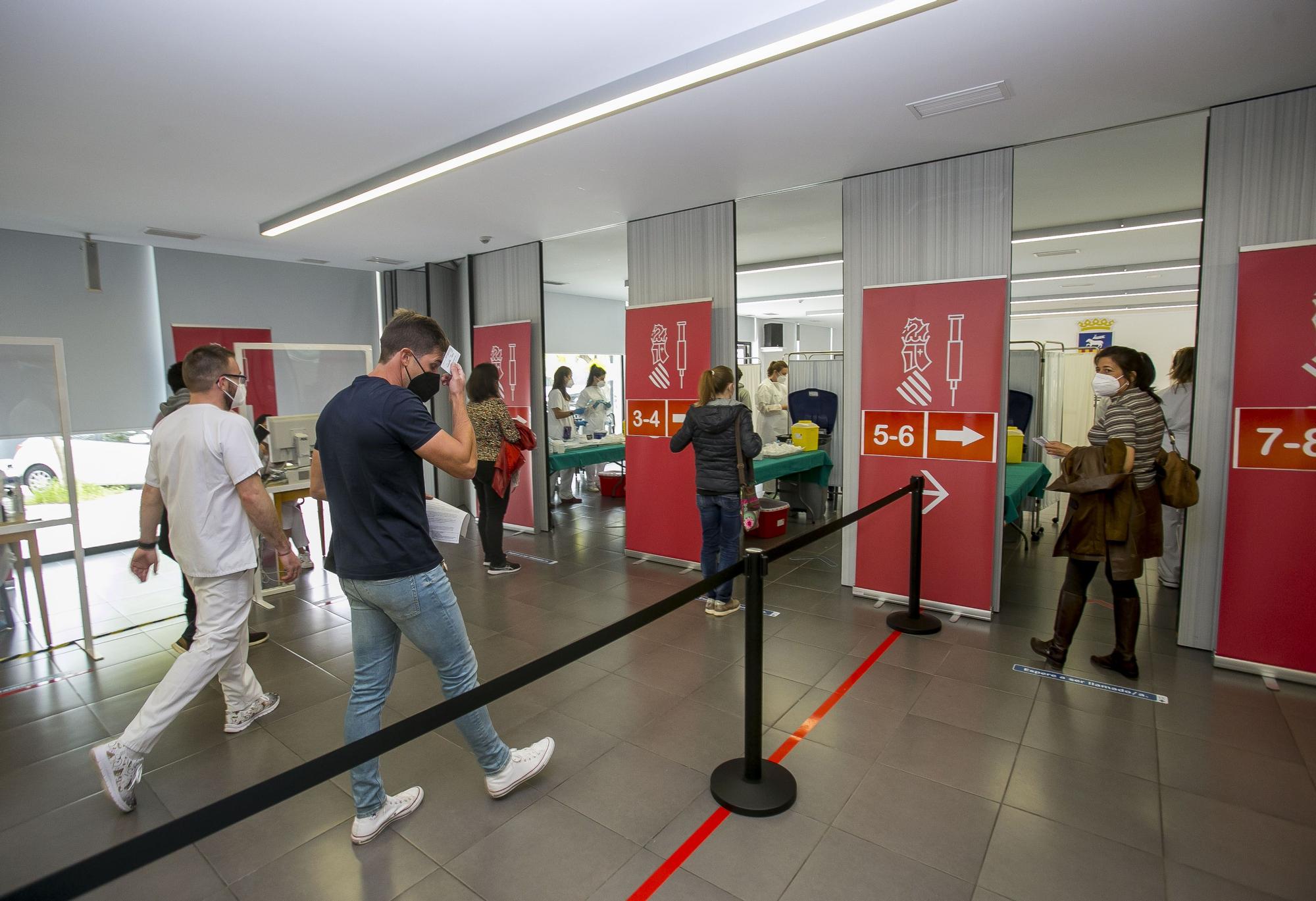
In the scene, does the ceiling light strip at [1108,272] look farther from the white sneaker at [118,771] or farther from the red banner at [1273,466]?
the white sneaker at [118,771]

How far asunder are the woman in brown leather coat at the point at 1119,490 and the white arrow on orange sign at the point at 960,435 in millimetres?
761

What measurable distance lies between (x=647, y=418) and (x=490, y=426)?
1.28 metres

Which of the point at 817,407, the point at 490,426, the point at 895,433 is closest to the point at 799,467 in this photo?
the point at 817,407

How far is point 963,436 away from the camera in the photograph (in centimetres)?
402

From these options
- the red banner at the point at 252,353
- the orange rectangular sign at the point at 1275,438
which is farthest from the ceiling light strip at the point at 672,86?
the red banner at the point at 252,353

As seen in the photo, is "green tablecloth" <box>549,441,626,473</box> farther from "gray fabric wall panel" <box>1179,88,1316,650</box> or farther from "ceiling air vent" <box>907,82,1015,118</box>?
"gray fabric wall panel" <box>1179,88,1316,650</box>

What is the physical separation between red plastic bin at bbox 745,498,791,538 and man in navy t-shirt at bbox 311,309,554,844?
430cm

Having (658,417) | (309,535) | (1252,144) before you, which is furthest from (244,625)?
(1252,144)

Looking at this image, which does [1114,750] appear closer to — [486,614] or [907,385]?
[907,385]

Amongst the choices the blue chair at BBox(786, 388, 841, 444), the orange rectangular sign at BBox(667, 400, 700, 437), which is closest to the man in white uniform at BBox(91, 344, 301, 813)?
the orange rectangular sign at BBox(667, 400, 700, 437)

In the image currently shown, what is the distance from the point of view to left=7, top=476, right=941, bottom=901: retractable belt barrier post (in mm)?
930

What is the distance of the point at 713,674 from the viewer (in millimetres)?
3381

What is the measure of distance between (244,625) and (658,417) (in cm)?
330

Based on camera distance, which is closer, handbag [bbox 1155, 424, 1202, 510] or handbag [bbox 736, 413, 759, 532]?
handbag [bbox 1155, 424, 1202, 510]
